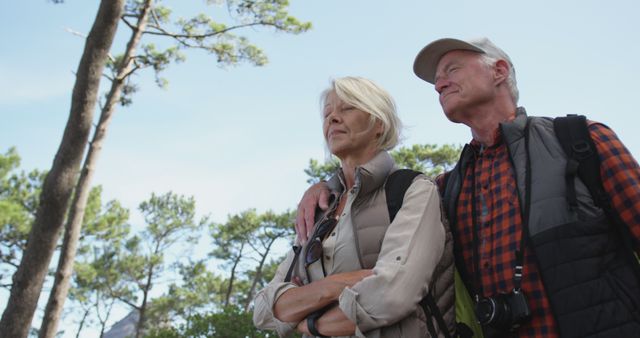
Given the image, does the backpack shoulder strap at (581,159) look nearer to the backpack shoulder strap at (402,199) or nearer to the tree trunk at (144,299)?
the backpack shoulder strap at (402,199)

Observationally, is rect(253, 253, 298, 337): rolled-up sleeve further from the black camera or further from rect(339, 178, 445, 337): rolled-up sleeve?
the black camera

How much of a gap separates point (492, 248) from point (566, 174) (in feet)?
1.22

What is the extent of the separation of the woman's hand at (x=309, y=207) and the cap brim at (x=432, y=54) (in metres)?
0.69

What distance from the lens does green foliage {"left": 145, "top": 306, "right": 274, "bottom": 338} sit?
8.48 metres

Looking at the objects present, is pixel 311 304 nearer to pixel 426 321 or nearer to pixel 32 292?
pixel 426 321

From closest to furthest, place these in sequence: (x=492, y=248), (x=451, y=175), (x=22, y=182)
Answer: (x=492, y=248), (x=451, y=175), (x=22, y=182)

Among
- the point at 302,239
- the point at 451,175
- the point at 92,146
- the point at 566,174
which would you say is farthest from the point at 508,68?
the point at 92,146

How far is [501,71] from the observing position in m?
2.35

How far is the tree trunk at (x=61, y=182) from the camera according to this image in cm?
527

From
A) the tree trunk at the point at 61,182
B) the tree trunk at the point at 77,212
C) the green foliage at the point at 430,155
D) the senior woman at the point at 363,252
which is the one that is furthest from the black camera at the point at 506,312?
the green foliage at the point at 430,155

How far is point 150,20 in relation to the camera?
1064 cm

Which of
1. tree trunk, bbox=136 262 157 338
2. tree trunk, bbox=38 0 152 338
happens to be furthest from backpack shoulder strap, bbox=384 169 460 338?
tree trunk, bbox=136 262 157 338

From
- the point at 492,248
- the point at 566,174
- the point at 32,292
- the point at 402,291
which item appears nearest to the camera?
the point at 402,291

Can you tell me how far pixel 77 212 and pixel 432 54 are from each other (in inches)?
261
